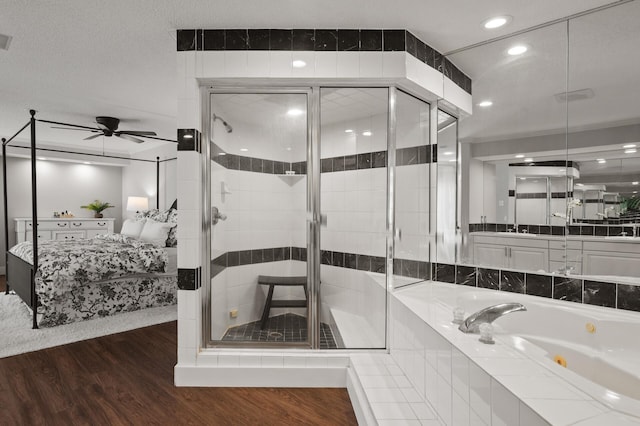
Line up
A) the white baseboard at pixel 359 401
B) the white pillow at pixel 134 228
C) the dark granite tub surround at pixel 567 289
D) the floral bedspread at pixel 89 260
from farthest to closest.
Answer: the white pillow at pixel 134 228, the floral bedspread at pixel 89 260, the dark granite tub surround at pixel 567 289, the white baseboard at pixel 359 401

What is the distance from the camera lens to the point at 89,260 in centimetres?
364

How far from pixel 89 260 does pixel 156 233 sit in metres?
1.02

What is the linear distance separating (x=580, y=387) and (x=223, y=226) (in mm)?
2154

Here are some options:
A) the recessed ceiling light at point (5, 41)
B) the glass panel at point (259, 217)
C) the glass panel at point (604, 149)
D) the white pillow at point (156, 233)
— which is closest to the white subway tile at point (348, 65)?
the glass panel at point (259, 217)

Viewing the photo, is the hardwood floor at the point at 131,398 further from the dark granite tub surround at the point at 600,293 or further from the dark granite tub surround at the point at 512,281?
the dark granite tub surround at the point at 600,293

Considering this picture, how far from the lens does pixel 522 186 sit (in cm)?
254

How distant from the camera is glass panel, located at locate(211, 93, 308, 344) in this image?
253 cm

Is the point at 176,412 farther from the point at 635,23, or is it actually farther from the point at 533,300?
the point at 635,23

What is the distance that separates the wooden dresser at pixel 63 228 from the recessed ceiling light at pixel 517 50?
704 cm

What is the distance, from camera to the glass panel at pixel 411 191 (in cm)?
257

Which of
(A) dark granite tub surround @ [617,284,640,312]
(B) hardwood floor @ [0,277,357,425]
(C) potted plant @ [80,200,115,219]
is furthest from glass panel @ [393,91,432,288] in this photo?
(C) potted plant @ [80,200,115,219]

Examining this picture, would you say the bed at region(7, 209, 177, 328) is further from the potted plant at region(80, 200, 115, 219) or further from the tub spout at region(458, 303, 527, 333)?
the tub spout at region(458, 303, 527, 333)

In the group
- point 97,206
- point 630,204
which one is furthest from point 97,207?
point 630,204

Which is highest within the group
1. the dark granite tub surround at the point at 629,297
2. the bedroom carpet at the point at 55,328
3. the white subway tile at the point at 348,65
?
the white subway tile at the point at 348,65
